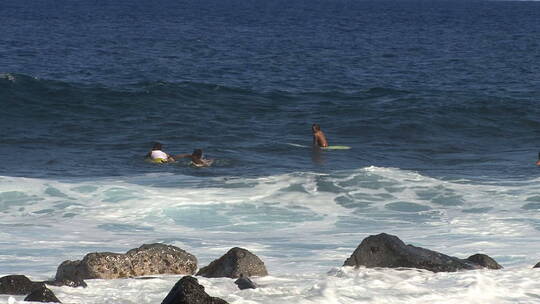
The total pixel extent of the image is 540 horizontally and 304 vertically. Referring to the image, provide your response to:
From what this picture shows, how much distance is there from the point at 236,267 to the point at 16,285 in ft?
7.15

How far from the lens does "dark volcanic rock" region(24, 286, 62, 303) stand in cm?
885

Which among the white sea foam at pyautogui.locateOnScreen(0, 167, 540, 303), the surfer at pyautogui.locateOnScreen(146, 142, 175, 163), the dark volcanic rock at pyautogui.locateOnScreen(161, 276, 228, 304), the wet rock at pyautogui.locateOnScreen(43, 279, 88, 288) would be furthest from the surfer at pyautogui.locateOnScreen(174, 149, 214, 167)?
the dark volcanic rock at pyautogui.locateOnScreen(161, 276, 228, 304)

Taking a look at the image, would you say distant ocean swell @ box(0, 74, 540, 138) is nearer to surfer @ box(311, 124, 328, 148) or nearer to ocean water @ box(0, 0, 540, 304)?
ocean water @ box(0, 0, 540, 304)

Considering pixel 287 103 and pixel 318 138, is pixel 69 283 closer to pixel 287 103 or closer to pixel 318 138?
pixel 318 138

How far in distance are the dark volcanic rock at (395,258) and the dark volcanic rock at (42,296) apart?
10.6 feet

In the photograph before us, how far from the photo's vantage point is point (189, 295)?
27.1 ft

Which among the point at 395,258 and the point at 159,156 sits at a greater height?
the point at 159,156

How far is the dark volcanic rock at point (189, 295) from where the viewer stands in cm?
824

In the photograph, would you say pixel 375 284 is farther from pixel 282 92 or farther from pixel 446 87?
pixel 446 87

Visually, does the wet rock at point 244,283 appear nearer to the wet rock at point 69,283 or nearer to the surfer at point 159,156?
the wet rock at point 69,283

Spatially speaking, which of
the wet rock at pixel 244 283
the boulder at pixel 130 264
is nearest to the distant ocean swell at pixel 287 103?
the boulder at pixel 130 264

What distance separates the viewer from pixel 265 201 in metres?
17.9

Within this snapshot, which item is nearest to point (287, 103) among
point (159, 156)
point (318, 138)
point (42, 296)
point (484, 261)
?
point (318, 138)

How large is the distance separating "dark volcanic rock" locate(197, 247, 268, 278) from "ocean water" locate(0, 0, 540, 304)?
17 cm
